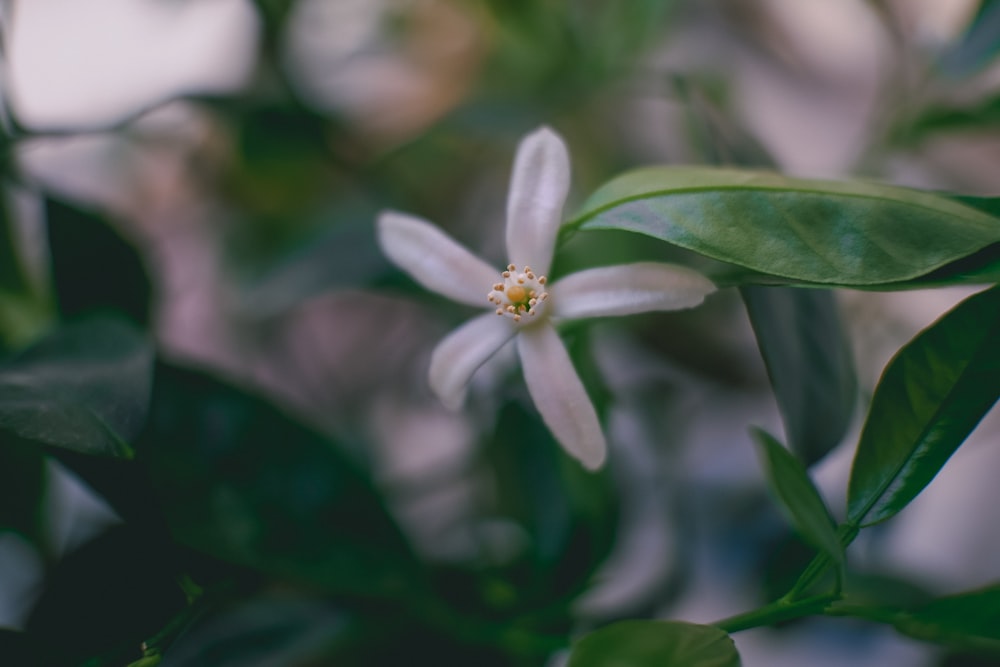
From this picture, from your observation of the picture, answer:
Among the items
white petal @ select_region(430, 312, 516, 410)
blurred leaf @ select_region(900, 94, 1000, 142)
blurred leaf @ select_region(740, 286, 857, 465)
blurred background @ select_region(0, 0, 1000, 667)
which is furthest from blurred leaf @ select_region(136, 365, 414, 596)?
blurred leaf @ select_region(900, 94, 1000, 142)

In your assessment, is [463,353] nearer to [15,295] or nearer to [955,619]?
[955,619]

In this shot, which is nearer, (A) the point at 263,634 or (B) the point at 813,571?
(B) the point at 813,571

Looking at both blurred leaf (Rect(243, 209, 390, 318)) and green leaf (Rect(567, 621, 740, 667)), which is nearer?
green leaf (Rect(567, 621, 740, 667))

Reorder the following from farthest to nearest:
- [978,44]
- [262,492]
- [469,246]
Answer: [469,246] → [978,44] → [262,492]

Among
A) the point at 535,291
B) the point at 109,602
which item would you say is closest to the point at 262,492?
the point at 109,602

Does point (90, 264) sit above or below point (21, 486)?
above

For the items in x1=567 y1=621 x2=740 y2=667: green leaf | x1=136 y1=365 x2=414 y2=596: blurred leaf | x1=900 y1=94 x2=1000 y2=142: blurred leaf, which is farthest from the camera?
x1=900 y1=94 x2=1000 y2=142: blurred leaf

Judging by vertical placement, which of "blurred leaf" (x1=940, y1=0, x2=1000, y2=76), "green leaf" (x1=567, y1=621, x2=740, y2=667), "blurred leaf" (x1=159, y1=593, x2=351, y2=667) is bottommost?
"blurred leaf" (x1=159, y1=593, x2=351, y2=667)

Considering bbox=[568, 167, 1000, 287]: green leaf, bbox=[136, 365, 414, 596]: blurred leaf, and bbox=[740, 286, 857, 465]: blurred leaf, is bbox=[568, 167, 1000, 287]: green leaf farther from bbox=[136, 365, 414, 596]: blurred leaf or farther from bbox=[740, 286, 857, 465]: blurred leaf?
bbox=[136, 365, 414, 596]: blurred leaf
